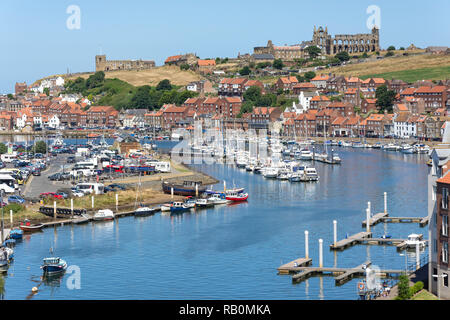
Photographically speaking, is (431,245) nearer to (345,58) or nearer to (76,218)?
(76,218)

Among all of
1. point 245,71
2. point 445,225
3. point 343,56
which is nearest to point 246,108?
point 245,71

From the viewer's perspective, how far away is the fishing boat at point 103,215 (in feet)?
112

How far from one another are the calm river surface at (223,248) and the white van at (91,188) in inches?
187

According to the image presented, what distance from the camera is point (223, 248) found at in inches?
1135

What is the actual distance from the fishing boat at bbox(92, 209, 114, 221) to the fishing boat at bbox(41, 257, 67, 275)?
27.6 ft

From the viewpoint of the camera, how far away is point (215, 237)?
30.8m

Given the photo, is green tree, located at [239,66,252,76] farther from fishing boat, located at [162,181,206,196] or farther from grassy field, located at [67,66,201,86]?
fishing boat, located at [162,181,206,196]

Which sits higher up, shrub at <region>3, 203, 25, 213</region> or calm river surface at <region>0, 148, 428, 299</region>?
shrub at <region>3, 203, 25, 213</region>

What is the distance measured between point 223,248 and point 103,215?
7.32 meters

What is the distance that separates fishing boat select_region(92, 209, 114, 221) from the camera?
34062 millimetres

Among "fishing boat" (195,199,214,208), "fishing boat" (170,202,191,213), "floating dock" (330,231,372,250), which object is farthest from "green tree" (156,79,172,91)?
"floating dock" (330,231,372,250)

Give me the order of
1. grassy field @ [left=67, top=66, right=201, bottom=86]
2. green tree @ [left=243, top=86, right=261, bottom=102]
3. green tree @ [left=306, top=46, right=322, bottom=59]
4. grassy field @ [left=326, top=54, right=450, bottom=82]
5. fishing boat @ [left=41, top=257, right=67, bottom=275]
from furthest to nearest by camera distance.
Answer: grassy field @ [left=67, top=66, right=201, bottom=86], green tree @ [left=306, top=46, right=322, bottom=59], grassy field @ [left=326, top=54, right=450, bottom=82], green tree @ [left=243, top=86, right=261, bottom=102], fishing boat @ [left=41, top=257, right=67, bottom=275]

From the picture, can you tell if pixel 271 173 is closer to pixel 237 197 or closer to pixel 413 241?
pixel 237 197
